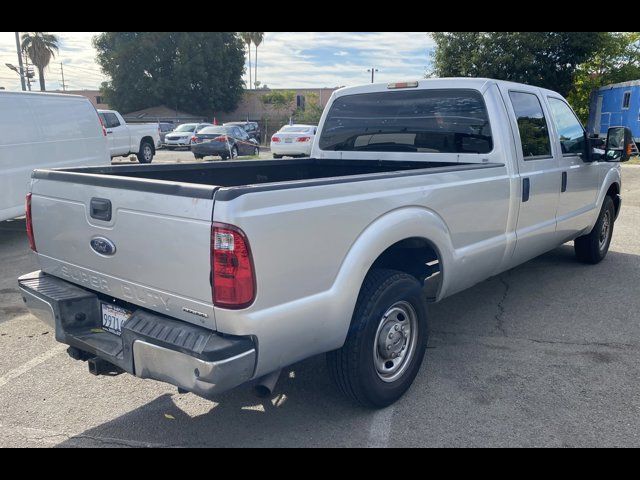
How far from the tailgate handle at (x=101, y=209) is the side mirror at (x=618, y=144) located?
16.8 feet

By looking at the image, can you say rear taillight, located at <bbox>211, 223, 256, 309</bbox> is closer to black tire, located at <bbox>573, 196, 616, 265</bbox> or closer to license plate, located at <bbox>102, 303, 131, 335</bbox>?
license plate, located at <bbox>102, 303, 131, 335</bbox>

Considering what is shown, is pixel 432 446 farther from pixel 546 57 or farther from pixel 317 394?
pixel 546 57

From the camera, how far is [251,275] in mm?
2416

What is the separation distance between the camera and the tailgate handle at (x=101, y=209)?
280cm

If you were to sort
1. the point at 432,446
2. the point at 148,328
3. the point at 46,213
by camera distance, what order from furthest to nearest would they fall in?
the point at 46,213 < the point at 432,446 < the point at 148,328

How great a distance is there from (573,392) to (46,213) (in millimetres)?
3456

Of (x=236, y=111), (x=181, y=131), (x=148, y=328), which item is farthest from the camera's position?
(x=236, y=111)

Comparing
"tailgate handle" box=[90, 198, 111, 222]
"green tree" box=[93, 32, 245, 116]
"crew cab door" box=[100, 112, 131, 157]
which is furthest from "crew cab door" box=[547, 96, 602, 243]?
"green tree" box=[93, 32, 245, 116]

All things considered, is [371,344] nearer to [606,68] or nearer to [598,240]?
[598,240]

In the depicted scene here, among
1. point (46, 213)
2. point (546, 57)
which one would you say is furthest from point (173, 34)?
point (46, 213)

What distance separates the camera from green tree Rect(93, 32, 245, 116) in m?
45.8

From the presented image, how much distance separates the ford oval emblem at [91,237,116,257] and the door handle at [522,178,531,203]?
10.4ft

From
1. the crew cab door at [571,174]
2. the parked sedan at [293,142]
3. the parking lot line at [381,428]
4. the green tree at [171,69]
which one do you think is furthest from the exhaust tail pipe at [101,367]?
the green tree at [171,69]

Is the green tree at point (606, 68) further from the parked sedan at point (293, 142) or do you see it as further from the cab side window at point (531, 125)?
the cab side window at point (531, 125)
